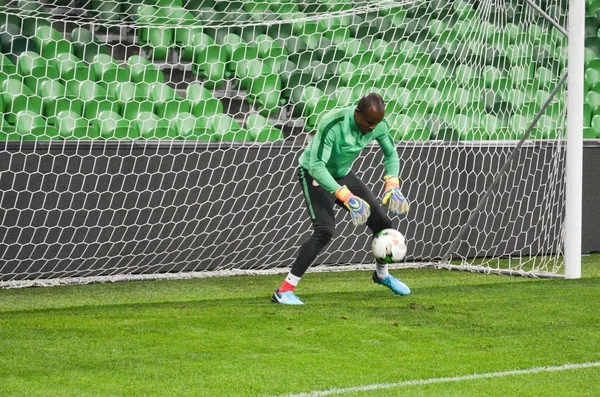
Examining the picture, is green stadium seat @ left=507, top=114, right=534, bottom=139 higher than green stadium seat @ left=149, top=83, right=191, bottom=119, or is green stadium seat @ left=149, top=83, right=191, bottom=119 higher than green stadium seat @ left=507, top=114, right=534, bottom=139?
green stadium seat @ left=149, top=83, right=191, bottom=119

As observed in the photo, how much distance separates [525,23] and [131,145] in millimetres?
3962

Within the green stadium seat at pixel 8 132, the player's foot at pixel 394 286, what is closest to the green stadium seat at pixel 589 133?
the player's foot at pixel 394 286

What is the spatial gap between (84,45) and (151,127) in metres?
1.02

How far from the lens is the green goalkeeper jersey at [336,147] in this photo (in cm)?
658

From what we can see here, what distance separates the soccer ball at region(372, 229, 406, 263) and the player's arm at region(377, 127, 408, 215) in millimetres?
159

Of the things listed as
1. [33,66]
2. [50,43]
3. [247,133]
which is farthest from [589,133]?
[33,66]

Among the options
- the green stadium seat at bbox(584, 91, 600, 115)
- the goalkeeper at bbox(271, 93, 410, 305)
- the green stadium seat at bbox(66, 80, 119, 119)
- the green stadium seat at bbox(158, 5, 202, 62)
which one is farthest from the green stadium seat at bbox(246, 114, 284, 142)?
the green stadium seat at bbox(584, 91, 600, 115)

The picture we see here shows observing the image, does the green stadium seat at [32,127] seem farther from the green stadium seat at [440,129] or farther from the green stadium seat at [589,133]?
the green stadium seat at [589,133]

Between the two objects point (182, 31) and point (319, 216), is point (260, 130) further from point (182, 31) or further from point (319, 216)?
point (319, 216)

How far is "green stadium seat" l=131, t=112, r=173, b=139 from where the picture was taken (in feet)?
28.9

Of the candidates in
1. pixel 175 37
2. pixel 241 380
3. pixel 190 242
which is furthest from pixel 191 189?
pixel 241 380

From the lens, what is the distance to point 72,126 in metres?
8.44

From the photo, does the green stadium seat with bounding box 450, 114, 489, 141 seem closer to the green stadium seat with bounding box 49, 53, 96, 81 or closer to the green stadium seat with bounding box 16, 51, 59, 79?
the green stadium seat with bounding box 49, 53, 96, 81

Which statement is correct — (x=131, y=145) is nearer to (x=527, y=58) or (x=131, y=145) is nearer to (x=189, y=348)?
(x=189, y=348)
